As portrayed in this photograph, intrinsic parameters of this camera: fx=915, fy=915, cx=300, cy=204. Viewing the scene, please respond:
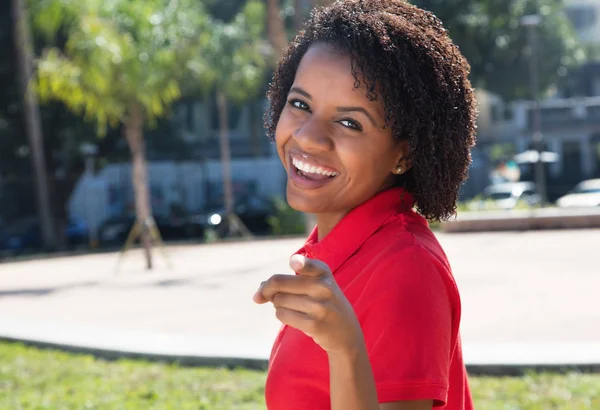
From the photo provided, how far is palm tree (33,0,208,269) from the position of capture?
1719 cm

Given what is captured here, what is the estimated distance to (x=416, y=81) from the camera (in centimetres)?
184

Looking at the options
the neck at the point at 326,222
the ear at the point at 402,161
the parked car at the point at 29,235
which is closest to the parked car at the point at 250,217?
the parked car at the point at 29,235

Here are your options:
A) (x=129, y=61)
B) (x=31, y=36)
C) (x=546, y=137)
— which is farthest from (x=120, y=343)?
(x=546, y=137)

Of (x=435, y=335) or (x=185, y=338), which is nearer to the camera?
(x=435, y=335)

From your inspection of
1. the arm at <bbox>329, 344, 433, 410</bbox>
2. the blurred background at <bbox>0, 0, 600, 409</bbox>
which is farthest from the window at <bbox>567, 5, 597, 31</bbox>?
the arm at <bbox>329, 344, 433, 410</bbox>

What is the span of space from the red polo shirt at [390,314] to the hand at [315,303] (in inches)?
5.1

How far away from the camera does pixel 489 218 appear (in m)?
22.2

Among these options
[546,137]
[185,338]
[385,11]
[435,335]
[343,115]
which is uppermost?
[385,11]

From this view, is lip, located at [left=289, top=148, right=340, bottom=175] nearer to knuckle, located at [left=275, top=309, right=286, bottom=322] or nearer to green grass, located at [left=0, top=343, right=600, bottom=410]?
knuckle, located at [left=275, top=309, right=286, bottom=322]

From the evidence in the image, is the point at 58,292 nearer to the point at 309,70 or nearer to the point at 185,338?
the point at 185,338

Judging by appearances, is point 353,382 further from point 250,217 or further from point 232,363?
point 250,217

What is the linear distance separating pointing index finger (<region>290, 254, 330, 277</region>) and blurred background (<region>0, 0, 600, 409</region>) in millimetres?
2297

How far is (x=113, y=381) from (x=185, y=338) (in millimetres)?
1460

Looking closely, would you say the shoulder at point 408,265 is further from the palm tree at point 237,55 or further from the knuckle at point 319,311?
the palm tree at point 237,55
